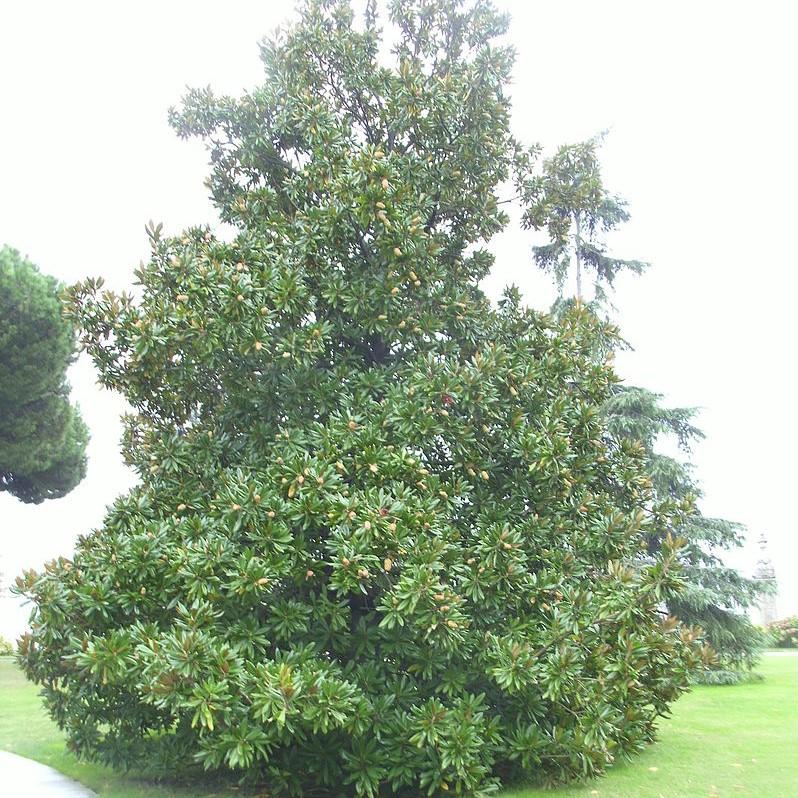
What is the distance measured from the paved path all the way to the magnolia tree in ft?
1.33

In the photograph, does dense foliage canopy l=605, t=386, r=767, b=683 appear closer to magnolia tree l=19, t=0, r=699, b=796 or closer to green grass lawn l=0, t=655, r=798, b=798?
green grass lawn l=0, t=655, r=798, b=798

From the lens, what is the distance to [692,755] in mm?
9445

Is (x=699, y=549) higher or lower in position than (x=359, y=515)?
higher

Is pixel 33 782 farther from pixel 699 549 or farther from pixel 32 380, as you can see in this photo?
pixel 699 549

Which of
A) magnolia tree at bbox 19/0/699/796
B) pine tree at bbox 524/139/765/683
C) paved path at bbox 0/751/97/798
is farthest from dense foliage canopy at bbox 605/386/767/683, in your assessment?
paved path at bbox 0/751/97/798

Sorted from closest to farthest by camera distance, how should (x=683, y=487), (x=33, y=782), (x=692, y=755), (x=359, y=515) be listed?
(x=359, y=515) < (x=33, y=782) < (x=692, y=755) < (x=683, y=487)

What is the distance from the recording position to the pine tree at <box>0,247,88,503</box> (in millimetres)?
17141

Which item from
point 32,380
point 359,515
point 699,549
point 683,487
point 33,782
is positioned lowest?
point 33,782

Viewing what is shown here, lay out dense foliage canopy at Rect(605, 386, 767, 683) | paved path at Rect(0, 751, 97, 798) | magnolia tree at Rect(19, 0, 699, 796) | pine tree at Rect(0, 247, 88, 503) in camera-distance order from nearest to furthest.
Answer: magnolia tree at Rect(19, 0, 699, 796) → paved path at Rect(0, 751, 97, 798) → dense foliage canopy at Rect(605, 386, 767, 683) → pine tree at Rect(0, 247, 88, 503)

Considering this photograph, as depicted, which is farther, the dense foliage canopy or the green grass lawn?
the dense foliage canopy

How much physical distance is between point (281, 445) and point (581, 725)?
397cm

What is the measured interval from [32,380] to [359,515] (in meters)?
13.2

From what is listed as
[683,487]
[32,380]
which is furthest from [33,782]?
[683,487]

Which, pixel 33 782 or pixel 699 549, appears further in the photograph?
pixel 699 549
